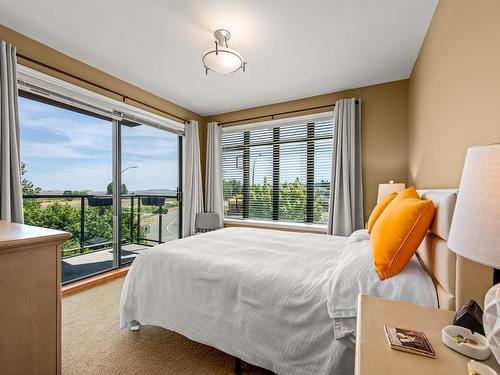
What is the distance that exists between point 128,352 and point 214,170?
3133 mm

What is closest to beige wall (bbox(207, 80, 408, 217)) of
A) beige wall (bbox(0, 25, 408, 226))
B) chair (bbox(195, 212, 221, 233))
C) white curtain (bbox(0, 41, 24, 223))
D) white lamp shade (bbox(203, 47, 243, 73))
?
beige wall (bbox(0, 25, 408, 226))

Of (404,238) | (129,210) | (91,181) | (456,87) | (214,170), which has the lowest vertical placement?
(129,210)

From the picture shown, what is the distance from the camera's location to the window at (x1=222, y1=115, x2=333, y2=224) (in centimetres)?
384

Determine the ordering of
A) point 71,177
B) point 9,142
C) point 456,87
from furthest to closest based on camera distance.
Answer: point 71,177 < point 9,142 < point 456,87

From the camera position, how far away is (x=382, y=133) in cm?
331

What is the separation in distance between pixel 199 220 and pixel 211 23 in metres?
2.97

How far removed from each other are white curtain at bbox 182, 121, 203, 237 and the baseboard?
3.85 ft

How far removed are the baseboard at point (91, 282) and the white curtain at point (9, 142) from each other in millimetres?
955

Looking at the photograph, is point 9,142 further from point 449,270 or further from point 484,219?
point 449,270

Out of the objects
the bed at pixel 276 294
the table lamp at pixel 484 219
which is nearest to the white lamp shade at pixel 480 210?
the table lamp at pixel 484 219

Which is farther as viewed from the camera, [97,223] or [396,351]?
[97,223]

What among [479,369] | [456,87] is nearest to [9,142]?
[479,369]

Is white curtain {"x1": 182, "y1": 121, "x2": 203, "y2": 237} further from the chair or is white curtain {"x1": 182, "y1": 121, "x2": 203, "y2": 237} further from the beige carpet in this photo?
the beige carpet

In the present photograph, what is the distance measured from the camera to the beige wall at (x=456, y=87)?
1.19 metres
